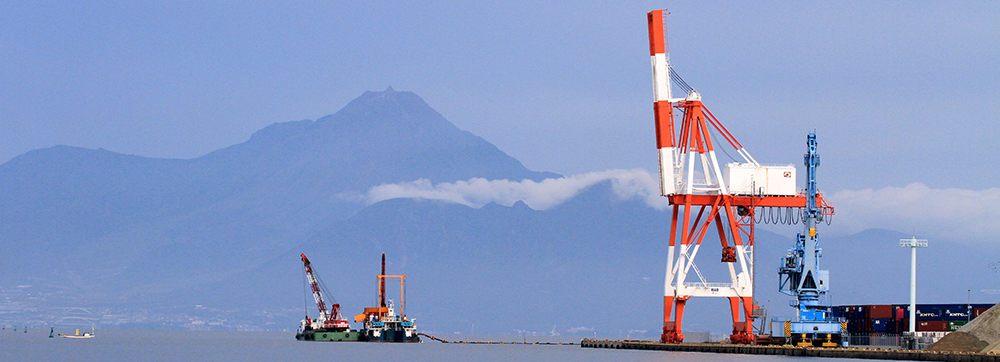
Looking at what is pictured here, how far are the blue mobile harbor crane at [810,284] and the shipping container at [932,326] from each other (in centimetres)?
2261

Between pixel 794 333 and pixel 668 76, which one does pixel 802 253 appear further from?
pixel 668 76

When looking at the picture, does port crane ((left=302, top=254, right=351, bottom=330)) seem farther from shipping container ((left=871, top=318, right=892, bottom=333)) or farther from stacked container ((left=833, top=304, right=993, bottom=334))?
shipping container ((left=871, top=318, right=892, bottom=333))

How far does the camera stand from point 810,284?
85.2m

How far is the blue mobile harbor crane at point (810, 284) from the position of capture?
279 feet

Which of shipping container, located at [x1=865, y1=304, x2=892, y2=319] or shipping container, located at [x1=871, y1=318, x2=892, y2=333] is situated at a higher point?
shipping container, located at [x1=865, y1=304, x2=892, y2=319]

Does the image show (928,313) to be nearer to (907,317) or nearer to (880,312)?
(907,317)

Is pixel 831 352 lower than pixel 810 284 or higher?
lower

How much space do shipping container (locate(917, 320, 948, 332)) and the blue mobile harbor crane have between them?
22.6 metres

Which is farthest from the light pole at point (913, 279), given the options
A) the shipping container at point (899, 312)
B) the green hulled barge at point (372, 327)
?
the green hulled barge at point (372, 327)

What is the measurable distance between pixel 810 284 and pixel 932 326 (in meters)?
27.7

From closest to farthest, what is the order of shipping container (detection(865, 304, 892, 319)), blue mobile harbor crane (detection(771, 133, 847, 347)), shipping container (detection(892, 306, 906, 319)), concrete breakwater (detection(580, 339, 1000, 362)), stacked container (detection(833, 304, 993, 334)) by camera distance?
1. concrete breakwater (detection(580, 339, 1000, 362))
2. blue mobile harbor crane (detection(771, 133, 847, 347))
3. stacked container (detection(833, 304, 993, 334))
4. shipping container (detection(892, 306, 906, 319))
5. shipping container (detection(865, 304, 892, 319))

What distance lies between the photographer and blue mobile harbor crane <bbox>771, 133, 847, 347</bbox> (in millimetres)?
85188

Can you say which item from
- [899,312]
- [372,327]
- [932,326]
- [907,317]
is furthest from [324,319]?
[932,326]

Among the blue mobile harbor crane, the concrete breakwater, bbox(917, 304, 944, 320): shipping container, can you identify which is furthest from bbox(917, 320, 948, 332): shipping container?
the concrete breakwater
